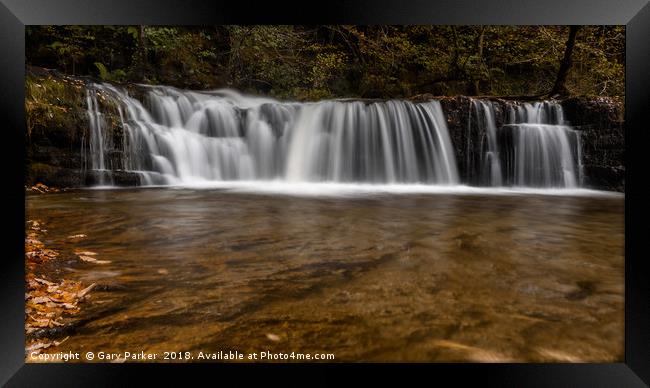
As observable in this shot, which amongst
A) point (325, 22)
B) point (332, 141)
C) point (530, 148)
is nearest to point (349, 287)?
point (325, 22)

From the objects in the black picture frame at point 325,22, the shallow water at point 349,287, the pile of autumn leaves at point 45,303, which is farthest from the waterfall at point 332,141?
the black picture frame at point 325,22

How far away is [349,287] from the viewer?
152 centimetres

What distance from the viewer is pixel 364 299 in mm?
1381

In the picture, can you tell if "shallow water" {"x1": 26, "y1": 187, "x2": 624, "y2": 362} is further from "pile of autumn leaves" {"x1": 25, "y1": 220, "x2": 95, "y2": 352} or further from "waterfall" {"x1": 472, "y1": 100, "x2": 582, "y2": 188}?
"waterfall" {"x1": 472, "y1": 100, "x2": 582, "y2": 188}

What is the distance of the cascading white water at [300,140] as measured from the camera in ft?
25.6

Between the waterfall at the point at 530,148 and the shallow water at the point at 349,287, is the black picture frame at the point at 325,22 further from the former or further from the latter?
the waterfall at the point at 530,148

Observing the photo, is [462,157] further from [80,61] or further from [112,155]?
[80,61]

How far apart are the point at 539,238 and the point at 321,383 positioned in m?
2.54

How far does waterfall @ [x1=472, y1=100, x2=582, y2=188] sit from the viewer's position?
7539mm

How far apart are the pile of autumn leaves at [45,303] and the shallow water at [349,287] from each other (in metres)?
0.06

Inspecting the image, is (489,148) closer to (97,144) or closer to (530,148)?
(530,148)

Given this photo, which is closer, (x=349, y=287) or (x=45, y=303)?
(x=45, y=303)

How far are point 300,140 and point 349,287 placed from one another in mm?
7338

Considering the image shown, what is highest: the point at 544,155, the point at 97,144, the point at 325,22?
the point at 97,144
